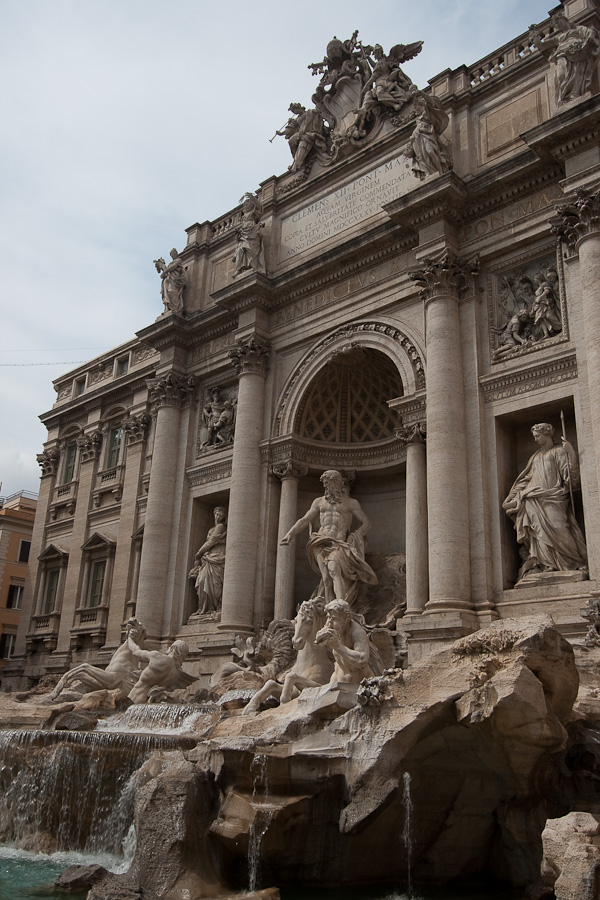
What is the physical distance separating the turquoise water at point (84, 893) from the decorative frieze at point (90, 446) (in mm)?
19761

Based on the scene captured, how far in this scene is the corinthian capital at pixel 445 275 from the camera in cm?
1695

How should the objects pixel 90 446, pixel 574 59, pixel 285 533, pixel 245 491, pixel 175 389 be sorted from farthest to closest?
pixel 90 446 < pixel 175 389 < pixel 245 491 < pixel 285 533 < pixel 574 59

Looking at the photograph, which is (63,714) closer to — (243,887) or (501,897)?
(243,887)

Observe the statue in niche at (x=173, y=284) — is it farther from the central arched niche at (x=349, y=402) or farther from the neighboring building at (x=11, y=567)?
the neighboring building at (x=11, y=567)

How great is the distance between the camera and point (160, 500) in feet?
73.6

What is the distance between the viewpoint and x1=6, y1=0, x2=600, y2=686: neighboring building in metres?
15.2

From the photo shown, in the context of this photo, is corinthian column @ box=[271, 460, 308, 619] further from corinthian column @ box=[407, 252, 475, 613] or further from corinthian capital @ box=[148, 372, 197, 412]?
corinthian capital @ box=[148, 372, 197, 412]

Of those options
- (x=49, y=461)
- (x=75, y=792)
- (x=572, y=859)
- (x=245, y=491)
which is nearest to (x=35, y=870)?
(x=75, y=792)

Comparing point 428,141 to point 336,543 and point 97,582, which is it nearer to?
point 336,543

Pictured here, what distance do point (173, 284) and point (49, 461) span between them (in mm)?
10269

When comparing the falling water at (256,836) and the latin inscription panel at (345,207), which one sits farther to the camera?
the latin inscription panel at (345,207)

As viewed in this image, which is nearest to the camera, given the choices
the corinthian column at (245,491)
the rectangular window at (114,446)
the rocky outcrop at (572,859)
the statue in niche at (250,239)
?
the rocky outcrop at (572,859)

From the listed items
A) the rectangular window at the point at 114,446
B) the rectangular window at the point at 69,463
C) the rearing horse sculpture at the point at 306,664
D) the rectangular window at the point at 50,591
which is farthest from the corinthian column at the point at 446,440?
the rectangular window at the point at 69,463

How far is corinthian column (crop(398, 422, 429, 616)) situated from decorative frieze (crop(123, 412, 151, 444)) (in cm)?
1170
